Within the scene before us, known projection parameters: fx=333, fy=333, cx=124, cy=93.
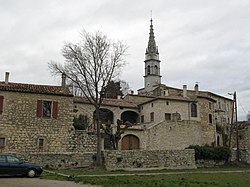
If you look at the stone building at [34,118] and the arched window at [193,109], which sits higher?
the arched window at [193,109]

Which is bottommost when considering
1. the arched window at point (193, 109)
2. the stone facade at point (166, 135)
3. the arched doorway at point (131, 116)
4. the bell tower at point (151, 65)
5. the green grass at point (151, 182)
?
the green grass at point (151, 182)

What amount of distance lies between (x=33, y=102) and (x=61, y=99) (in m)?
2.67

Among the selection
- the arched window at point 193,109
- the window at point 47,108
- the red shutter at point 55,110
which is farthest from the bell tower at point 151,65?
the window at point 47,108

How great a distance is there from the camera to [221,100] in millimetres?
70500

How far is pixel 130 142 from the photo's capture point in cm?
3991

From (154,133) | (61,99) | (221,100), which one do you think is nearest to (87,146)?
(61,99)

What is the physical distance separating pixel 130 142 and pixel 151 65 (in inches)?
1665

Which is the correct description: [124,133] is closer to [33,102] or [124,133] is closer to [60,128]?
[60,128]

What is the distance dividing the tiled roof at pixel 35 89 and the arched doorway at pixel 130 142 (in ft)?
33.1

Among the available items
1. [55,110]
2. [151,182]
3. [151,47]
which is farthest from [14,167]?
[151,47]

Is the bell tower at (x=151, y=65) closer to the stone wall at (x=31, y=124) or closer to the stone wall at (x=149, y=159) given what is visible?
the stone wall at (x=149, y=159)

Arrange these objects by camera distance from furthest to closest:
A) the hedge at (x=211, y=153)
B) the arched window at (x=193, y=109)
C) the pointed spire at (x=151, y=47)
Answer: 1. the pointed spire at (x=151, y=47)
2. the arched window at (x=193, y=109)
3. the hedge at (x=211, y=153)

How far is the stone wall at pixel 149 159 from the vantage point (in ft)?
94.3

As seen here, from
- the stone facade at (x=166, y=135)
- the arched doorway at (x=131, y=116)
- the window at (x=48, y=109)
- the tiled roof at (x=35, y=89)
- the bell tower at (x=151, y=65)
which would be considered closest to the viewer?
the tiled roof at (x=35, y=89)
